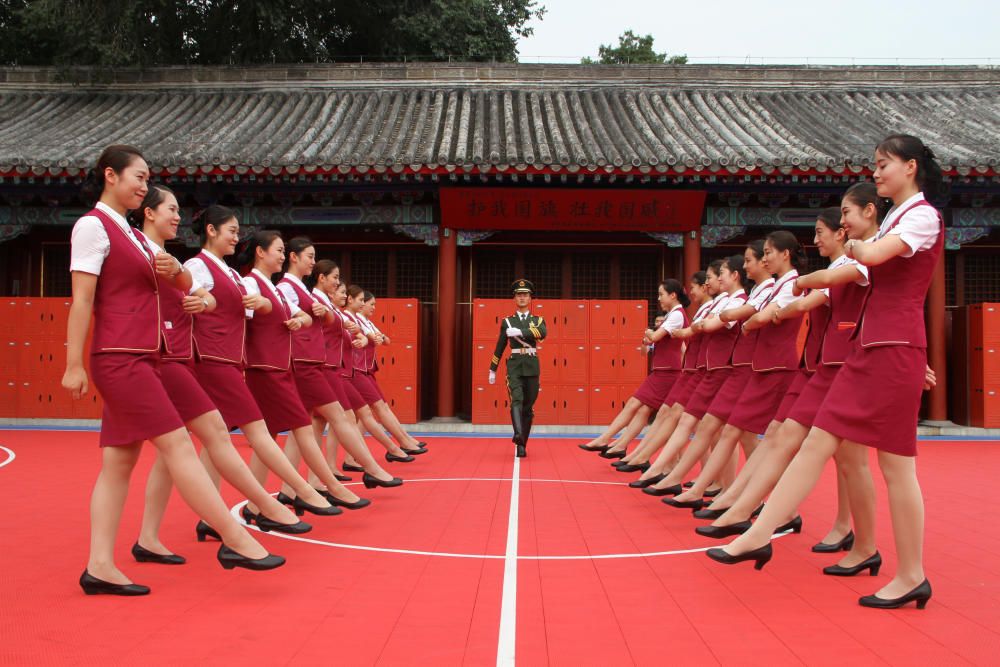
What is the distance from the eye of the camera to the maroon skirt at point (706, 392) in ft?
23.5

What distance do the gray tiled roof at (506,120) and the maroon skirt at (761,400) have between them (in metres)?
6.90

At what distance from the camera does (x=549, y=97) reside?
16234mm

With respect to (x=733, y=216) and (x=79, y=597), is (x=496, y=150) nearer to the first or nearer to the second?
(x=733, y=216)

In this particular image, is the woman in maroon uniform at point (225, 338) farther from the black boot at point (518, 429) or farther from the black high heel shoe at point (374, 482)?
the black boot at point (518, 429)

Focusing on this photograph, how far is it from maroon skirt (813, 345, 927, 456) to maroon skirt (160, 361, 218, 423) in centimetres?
301

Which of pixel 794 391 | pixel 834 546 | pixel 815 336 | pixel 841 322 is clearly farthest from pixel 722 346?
pixel 841 322

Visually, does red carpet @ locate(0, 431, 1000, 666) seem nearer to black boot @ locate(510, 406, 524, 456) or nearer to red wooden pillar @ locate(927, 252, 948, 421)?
black boot @ locate(510, 406, 524, 456)

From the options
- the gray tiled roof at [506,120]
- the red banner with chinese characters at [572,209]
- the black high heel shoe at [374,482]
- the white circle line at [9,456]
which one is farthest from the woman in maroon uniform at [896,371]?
the red banner with chinese characters at [572,209]

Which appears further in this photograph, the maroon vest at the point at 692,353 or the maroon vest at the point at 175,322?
the maroon vest at the point at 692,353

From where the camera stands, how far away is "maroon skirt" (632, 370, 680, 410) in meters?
9.11

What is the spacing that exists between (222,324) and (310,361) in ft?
5.16

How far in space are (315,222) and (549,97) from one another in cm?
498

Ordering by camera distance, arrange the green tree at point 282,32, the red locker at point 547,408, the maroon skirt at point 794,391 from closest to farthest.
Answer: the maroon skirt at point 794,391, the red locker at point 547,408, the green tree at point 282,32

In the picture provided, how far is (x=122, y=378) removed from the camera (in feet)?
13.3
